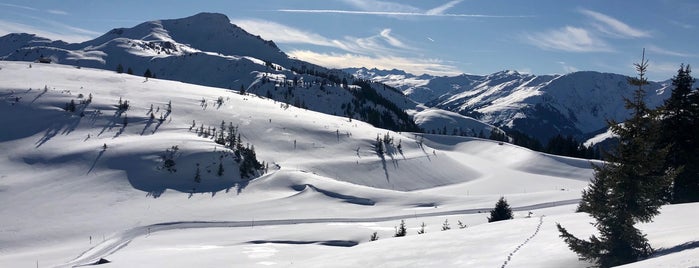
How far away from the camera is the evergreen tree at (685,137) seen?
25609 mm

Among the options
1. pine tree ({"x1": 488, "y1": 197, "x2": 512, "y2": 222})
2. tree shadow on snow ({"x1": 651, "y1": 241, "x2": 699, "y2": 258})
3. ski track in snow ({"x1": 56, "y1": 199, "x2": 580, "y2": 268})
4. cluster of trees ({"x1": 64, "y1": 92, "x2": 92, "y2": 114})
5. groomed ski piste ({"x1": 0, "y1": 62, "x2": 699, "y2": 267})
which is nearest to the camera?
tree shadow on snow ({"x1": 651, "y1": 241, "x2": 699, "y2": 258})

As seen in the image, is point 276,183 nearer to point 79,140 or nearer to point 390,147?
point 79,140

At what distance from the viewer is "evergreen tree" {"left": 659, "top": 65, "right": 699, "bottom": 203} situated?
25609 mm

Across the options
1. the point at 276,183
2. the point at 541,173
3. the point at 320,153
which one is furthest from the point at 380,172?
the point at 541,173

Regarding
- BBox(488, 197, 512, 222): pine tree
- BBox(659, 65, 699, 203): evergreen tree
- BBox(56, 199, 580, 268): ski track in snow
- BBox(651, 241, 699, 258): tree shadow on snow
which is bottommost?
BBox(56, 199, 580, 268): ski track in snow

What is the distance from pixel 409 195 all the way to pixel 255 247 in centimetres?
2461

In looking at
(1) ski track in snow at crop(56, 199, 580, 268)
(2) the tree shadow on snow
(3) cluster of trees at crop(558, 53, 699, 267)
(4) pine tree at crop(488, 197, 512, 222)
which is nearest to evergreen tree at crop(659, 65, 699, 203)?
(1) ski track in snow at crop(56, 199, 580, 268)

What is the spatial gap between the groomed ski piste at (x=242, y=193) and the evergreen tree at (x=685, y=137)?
596cm

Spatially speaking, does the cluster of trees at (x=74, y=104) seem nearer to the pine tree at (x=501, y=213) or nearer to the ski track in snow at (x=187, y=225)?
the ski track in snow at (x=187, y=225)

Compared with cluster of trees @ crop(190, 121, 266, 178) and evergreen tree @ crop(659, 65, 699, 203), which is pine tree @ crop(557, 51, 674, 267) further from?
cluster of trees @ crop(190, 121, 266, 178)

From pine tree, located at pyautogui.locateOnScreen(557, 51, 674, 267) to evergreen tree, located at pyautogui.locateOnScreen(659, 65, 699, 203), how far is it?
15531 mm

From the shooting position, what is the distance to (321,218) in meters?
39.4

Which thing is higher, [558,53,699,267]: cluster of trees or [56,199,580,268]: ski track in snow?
[558,53,699,267]: cluster of trees

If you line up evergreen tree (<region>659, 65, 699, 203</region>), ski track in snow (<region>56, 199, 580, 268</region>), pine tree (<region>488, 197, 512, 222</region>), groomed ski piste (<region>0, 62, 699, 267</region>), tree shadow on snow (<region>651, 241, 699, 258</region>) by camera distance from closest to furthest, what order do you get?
1. tree shadow on snow (<region>651, 241, 699, 258</region>)
2. groomed ski piste (<region>0, 62, 699, 267</region>)
3. evergreen tree (<region>659, 65, 699, 203</region>)
4. ski track in snow (<region>56, 199, 580, 268</region>)
5. pine tree (<region>488, 197, 512, 222</region>)
